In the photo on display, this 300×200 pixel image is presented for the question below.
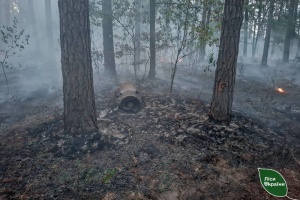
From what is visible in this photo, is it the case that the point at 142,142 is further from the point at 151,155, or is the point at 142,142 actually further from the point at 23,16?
the point at 23,16

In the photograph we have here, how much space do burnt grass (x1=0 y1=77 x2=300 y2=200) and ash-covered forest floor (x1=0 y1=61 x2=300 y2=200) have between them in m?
0.02

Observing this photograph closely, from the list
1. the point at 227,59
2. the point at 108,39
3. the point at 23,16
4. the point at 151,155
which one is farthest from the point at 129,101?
the point at 23,16

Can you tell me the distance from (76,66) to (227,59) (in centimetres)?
370

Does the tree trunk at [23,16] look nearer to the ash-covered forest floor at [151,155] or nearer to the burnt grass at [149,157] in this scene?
the ash-covered forest floor at [151,155]

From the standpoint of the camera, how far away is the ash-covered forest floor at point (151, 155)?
4227 millimetres

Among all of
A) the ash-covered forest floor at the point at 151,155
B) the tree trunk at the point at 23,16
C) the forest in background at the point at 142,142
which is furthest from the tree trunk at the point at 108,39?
the tree trunk at the point at 23,16

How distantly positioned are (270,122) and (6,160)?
275 inches

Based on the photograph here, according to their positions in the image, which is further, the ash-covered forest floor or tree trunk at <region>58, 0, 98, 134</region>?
tree trunk at <region>58, 0, 98, 134</region>

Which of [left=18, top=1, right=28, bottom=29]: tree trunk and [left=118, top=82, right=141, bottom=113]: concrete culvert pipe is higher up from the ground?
[left=18, top=1, right=28, bottom=29]: tree trunk

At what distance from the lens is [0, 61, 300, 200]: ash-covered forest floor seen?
166 inches

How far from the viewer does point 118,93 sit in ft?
25.6

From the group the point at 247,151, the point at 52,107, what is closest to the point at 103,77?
the point at 52,107

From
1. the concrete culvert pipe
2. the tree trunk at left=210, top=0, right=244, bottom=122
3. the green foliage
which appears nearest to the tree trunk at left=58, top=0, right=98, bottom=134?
the concrete culvert pipe

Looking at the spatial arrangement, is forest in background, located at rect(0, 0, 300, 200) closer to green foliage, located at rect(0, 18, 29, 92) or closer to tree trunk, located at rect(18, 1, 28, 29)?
green foliage, located at rect(0, 18, 29, 92)
